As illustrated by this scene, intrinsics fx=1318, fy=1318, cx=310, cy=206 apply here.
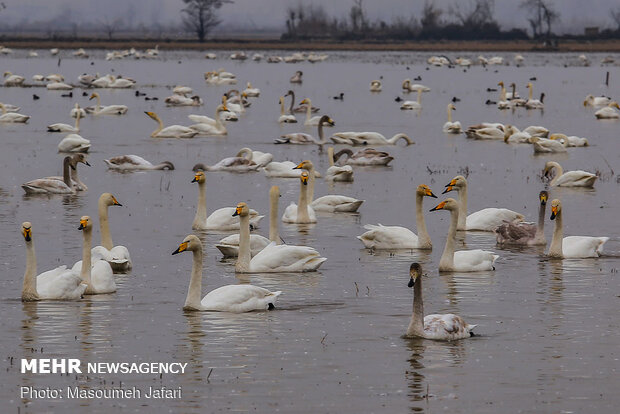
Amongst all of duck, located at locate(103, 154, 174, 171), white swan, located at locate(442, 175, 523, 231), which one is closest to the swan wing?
white swan, located at locate(442, 175, 523, 231)

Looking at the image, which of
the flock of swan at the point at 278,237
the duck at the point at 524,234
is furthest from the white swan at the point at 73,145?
the duck at the point at 524,234

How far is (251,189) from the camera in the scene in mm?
23328

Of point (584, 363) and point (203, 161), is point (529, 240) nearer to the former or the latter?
point (584, 363)

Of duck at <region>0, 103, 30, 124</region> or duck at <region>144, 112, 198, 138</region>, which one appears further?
duck at <region>0, 103, 30, 124</region>

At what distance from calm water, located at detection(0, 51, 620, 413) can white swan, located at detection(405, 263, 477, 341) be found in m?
0.11

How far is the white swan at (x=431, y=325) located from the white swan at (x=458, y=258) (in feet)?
10.8

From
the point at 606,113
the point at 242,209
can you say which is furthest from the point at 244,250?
the point at 606,113

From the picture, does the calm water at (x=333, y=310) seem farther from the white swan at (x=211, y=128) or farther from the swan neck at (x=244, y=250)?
the white swan at (x=211, y=128)

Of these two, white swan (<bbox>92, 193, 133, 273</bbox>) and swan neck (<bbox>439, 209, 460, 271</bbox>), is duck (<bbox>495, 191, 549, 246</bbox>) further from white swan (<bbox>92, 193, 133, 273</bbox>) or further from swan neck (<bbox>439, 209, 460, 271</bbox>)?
white swan (<bbox>92, 193, 133, 273</bbox>)

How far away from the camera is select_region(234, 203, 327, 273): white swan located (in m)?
14.4

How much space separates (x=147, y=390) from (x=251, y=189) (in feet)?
44.9

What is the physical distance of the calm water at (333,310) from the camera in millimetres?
9727

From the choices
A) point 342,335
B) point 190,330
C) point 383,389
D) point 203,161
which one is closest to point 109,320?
point 190,330

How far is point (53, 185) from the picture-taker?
71.2 ft
